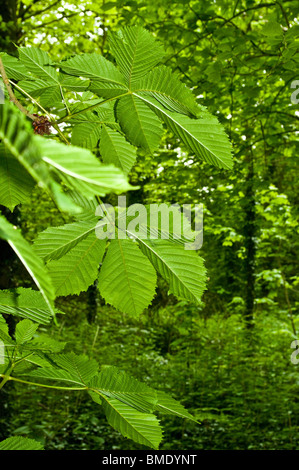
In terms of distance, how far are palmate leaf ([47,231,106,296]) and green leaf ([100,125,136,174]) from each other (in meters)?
0.18

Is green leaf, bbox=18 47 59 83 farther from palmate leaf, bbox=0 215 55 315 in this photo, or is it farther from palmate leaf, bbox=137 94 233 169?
palmate leaf, bbox=0 215 55 315

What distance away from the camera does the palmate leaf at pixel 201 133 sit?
0.51 metres

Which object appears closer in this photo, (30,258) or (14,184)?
(30,258)

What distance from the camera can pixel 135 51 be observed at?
488 mm

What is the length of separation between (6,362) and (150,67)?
0.44m

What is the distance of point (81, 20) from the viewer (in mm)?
5512

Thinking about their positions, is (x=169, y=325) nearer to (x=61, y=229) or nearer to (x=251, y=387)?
(x=251, y=387)

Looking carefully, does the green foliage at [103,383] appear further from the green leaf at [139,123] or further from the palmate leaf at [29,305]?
the green leaf at [139,123]

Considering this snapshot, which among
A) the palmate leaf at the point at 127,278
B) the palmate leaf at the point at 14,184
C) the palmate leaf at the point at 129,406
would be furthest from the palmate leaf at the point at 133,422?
the palmate leaf at the point at 14,184

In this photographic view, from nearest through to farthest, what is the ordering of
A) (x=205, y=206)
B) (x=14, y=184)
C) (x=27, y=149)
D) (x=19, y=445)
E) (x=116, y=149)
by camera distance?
(x=27, y=149), (x=19, y=445), (x=14, y=184), (x=116, y=149), (x=205, y=206)

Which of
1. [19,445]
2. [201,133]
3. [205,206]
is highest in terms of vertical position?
[205,206]

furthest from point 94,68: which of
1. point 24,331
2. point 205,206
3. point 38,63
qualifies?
point 205,206

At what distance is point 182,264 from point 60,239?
0.16m

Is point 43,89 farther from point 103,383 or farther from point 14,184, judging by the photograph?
point 103,383
